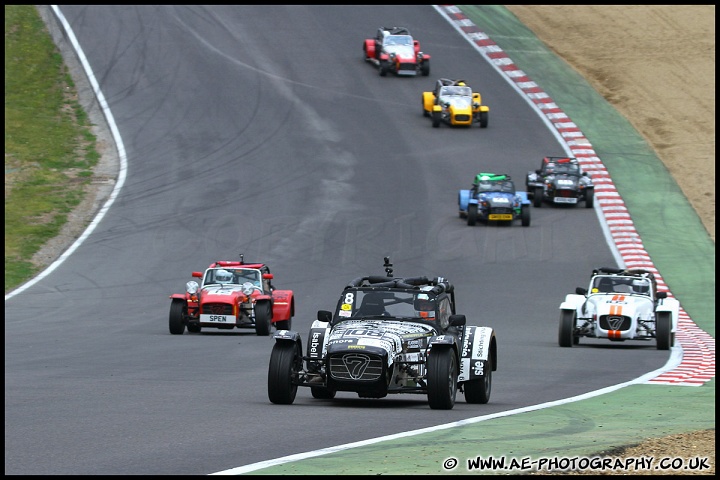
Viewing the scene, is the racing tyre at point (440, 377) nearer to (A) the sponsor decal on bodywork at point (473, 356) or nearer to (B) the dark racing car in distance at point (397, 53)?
(A) the sponsor decal on bodywork at point (473, 356)

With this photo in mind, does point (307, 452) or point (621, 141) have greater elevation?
point (621, 141)

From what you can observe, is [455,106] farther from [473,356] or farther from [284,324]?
[473,356]

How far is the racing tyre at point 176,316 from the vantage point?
27391mm

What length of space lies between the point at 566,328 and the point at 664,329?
195 cm

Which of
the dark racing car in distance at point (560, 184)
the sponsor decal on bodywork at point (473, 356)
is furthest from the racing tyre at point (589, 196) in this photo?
the sponsor decal on bodywork at point (473, 356)

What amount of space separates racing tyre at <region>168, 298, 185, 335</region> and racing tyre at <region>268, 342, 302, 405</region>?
11681mm

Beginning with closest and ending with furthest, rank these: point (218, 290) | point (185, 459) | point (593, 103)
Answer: point (185, 459)
point (218, 290)
point (593, 103)

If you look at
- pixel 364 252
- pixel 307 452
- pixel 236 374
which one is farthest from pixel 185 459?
pixel 364 252

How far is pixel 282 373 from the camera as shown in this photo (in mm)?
15930

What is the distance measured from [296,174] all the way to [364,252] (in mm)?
9317

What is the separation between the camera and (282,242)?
129 feet

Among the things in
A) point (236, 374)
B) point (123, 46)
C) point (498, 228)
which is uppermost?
point (123, 46)

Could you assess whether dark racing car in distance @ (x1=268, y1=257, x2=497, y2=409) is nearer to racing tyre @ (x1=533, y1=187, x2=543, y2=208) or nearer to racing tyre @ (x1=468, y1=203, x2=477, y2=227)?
racing tyre @ (x1=468, y1=203, x2=477, y2=227)

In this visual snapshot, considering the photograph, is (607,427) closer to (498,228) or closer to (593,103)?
(498,228)
